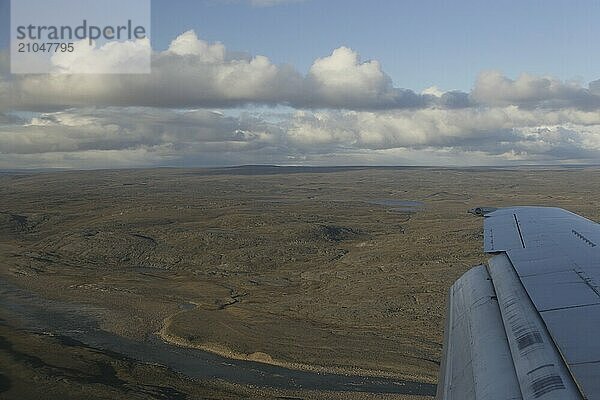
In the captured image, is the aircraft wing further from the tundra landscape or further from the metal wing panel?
the tundra landscape

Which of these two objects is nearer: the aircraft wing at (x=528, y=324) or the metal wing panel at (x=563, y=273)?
the aircraft wing at (x=528, y=324)

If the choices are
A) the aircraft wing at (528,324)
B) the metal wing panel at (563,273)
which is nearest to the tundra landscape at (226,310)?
the metal wing panel at (563,273)

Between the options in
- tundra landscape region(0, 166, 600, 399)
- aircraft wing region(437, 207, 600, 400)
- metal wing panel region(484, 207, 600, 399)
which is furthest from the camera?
tundra landscape region(0, 166, 600, 399)

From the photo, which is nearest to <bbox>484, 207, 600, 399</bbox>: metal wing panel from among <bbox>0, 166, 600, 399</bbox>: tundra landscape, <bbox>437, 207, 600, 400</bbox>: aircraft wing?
<bbox>437, 207, 600, 400</bbox>: aircraft wing

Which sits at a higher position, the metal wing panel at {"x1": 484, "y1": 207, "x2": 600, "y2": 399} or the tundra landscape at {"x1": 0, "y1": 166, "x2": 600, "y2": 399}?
the metal wing panel at {"x1": 484, "y1": 207, "x2": 600, "y2": 399}

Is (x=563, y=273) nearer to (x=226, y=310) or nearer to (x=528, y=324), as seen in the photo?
(x=528, y=324)

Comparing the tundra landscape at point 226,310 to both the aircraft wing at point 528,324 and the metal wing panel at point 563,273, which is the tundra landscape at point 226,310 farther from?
the aircraft wing at point 528,324

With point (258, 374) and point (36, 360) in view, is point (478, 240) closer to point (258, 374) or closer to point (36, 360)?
point (258, 374)

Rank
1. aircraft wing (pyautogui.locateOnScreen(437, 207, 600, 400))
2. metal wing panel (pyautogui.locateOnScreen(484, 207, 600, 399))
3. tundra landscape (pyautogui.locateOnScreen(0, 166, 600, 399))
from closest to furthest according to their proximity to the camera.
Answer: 1. aircraft wing (pyautogui.locateOnScreen(437, 207, 600, 400))
2. metal wing panel (pyautogui.locateOnScreen(484, 207, 600, 399))
3. tundra landscape (pyautogui.locateOnScreen(0, 166, 600, 399))

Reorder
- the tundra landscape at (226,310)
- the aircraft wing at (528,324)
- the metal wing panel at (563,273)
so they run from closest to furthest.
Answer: the aircraft wing at (528,324) < the metal wing panel at (563,273) < the tundra landscape at (226,310)
